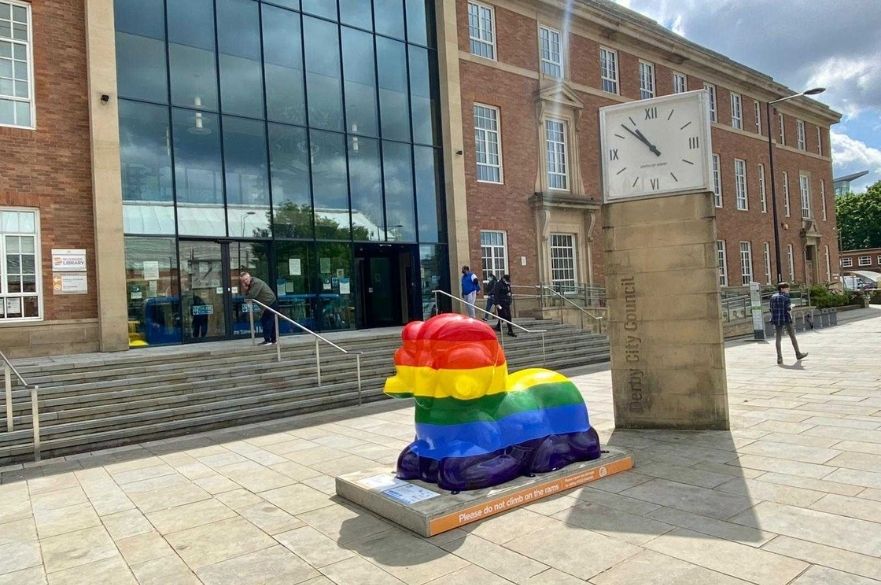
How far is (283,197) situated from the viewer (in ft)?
52.3

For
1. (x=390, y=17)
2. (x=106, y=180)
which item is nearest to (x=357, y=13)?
(x=390, y=17)

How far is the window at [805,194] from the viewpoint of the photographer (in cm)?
3766

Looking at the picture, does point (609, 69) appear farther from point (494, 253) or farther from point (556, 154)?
point (494, 253)

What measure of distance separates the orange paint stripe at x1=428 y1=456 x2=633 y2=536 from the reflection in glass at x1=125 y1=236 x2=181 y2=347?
10.8 m

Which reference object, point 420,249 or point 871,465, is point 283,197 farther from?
point 871,465

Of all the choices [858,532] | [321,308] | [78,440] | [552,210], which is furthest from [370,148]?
[858,532]

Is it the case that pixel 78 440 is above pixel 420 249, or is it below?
below

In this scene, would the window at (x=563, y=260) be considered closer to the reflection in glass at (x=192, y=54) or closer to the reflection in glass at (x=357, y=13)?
the reflection in glass at (x=357, y=13)

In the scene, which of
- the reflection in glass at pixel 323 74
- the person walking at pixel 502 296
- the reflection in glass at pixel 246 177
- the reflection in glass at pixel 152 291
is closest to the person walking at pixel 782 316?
the person walking at pixel 502 296

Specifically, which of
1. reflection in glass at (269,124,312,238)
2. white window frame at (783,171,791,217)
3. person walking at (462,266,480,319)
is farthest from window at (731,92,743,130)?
reflection in glass at (269,124,312,238)

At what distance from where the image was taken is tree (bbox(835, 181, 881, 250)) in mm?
72188

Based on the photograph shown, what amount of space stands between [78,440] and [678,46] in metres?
27.3

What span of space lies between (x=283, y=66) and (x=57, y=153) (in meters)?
5.97

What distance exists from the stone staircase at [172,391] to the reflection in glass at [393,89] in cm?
787
